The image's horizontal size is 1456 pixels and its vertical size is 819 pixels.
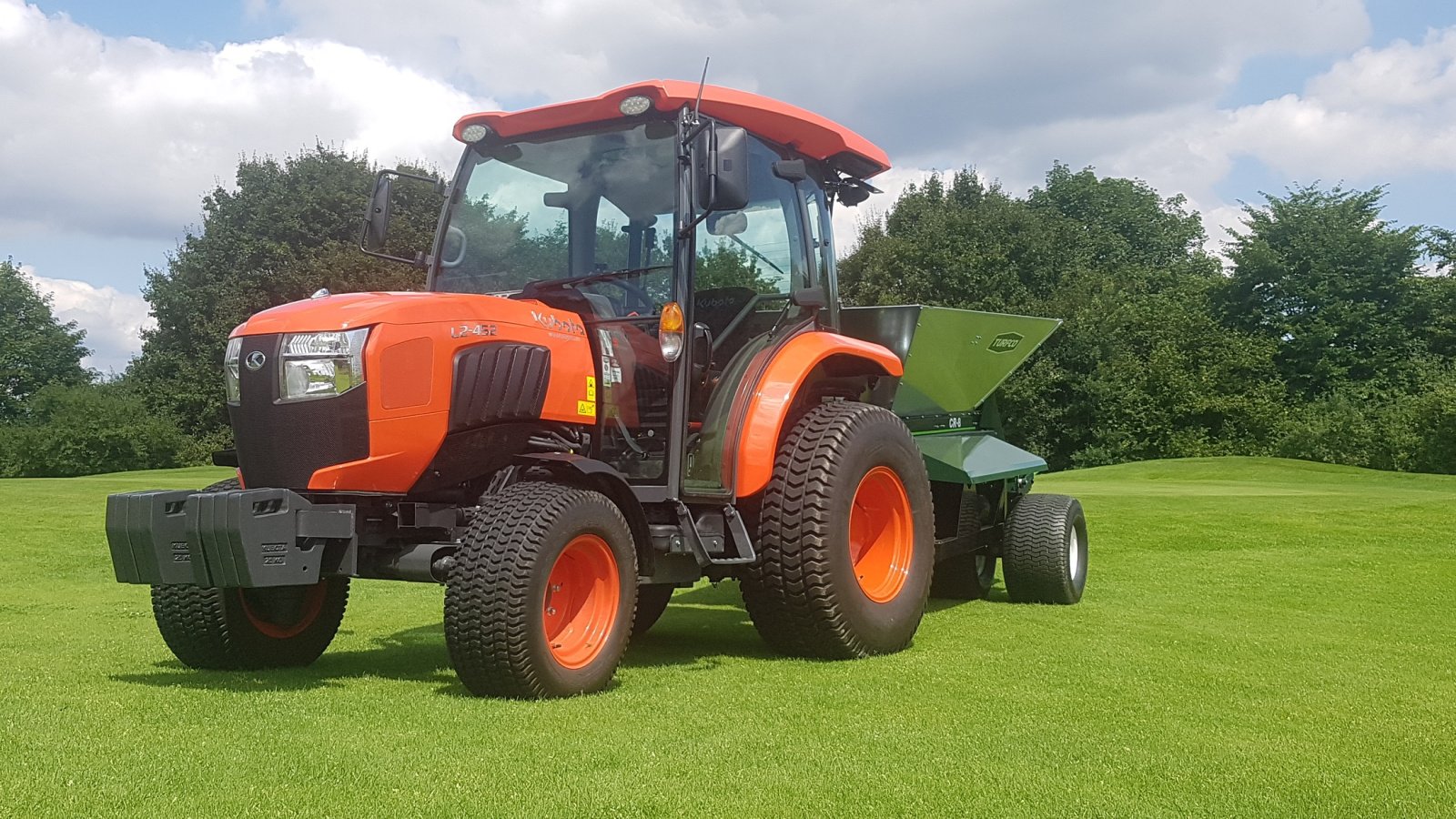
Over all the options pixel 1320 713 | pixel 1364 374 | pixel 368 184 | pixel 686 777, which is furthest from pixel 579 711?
pixel 1364 374

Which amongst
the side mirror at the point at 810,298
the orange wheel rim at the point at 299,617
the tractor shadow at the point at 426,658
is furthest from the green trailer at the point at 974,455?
the orange wheel rim at the point at 299,617

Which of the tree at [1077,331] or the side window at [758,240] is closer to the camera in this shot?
the side window at [758,240]

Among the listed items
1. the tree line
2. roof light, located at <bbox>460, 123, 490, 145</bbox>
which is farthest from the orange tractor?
the tree line

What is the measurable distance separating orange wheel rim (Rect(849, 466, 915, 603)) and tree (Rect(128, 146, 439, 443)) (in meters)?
28.6

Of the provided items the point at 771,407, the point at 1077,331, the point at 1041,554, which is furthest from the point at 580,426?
the point at 1077,331

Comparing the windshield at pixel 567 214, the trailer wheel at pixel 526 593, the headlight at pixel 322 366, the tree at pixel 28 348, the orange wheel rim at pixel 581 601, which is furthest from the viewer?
the tree at pixel 28 348

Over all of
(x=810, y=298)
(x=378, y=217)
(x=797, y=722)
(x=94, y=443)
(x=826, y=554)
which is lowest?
(x=94, y=443)

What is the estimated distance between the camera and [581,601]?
4941 millimetres

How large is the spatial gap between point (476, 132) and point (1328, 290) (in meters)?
36.1

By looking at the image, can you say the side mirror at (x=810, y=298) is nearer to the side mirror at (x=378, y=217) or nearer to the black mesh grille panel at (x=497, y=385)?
the black mesh grille panel at (x=497, y=385)

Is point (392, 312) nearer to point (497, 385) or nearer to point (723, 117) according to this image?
point (497, 385)

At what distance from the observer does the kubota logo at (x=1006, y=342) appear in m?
8.09

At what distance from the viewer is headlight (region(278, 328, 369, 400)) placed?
4539 mm

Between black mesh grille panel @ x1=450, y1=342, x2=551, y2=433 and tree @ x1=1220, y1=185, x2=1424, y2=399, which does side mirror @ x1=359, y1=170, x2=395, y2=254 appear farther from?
tree @ x1=1220, y1=185, x2=1424, y2=399
